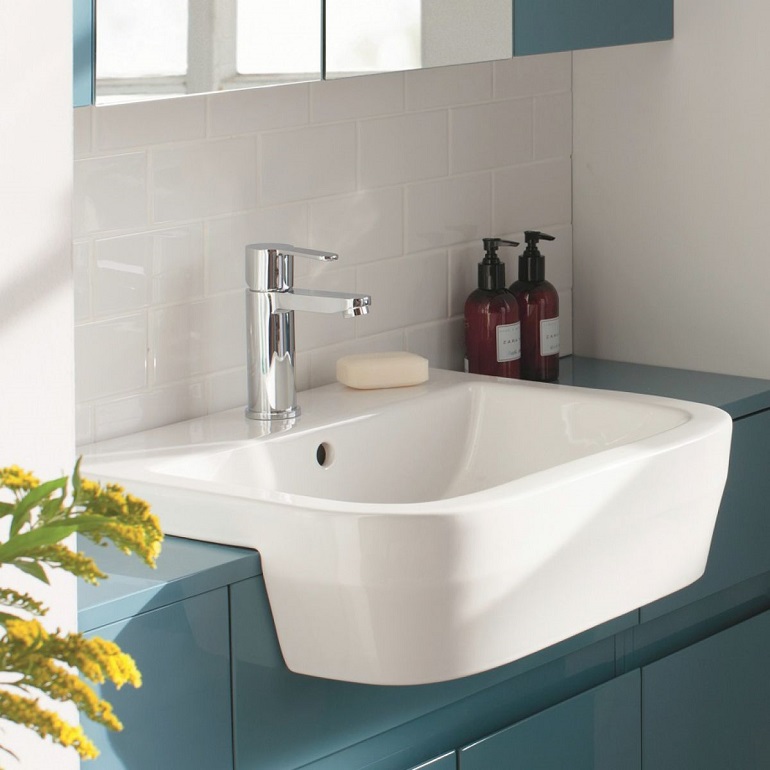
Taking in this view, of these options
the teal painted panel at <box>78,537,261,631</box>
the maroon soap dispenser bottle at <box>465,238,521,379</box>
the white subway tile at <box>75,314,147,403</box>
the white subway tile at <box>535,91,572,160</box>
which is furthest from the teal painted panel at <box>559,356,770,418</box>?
the teal painted panel at <box>78,537,261,631</box>

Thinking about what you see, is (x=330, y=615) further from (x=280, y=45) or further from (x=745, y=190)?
(x=745, y=190)

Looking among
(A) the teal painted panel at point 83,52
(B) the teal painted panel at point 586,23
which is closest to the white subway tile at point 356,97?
(B) the teal painted panel at point 586,23

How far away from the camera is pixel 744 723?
2.05 metres

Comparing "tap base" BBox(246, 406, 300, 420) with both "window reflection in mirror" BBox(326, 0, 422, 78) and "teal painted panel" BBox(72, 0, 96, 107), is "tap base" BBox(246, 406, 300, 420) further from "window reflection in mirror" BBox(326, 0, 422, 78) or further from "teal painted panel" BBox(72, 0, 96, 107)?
"teal painted panel" BBox(72, 0, 96, 107)

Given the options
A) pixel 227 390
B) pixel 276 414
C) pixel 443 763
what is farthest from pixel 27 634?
pixel 227 390

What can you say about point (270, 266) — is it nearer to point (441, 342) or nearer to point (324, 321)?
point (324, 321)

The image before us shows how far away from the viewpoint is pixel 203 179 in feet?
5.72

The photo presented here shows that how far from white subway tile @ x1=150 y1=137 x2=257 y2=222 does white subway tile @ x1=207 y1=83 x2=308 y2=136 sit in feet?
0.06

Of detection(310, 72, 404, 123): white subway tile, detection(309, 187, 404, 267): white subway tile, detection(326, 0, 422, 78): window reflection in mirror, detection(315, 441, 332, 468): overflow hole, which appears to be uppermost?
detection(326, 0, 422, 78): window reflection in mirror

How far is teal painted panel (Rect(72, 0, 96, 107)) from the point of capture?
1.29 m

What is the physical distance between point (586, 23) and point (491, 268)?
0.35m

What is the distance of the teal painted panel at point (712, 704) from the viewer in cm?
188

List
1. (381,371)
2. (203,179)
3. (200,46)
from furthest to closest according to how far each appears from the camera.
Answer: (381,371) < (203,179) < (200,46)

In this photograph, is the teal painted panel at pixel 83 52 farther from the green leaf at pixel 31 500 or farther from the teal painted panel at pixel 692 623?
the teal painted panel at pixel 692 623
